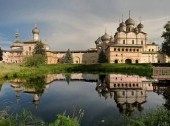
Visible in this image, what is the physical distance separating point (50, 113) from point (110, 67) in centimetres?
3415

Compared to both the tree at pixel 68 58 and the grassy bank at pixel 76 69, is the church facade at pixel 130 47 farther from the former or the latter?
the grassy bank at pixel 76 69

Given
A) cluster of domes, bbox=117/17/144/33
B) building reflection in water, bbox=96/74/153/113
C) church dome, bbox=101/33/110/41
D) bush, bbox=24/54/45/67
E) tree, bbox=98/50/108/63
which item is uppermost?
cluster of domes, bbox=117/17/144/33

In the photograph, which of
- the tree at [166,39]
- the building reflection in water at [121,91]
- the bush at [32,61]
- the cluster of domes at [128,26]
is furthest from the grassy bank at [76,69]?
the cluster of domes at [128,26]

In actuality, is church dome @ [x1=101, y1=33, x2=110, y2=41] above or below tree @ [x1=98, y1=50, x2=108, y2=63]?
above

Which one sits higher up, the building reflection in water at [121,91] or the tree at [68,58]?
the tree at [68,58]

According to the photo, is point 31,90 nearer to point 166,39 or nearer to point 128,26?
point 166,39

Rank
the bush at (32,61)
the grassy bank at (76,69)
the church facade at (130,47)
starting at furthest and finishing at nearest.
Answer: the church facade at (130,47) → the bush at (32,61) → the grassy bank at (76,69)

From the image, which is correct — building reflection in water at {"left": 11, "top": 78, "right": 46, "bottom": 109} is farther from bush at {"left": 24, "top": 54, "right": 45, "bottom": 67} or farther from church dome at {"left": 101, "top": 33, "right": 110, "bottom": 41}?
church dome at {"left": 101, "top": 33, "right": 110, "bottom": 41}

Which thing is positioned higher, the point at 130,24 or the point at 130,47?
the point at 130,24

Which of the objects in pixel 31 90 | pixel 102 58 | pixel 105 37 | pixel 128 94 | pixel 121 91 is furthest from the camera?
pixel 105 37

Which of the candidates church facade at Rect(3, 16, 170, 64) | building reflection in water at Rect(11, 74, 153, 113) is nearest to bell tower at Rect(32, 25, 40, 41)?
church facade at Rect(3, 16, 170, 64)

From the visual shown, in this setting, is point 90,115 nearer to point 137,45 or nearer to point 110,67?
point 110,67

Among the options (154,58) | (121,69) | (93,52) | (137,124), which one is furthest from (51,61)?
(137,124)

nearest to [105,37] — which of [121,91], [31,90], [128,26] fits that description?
[128,26]
